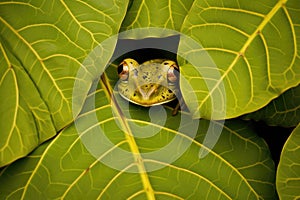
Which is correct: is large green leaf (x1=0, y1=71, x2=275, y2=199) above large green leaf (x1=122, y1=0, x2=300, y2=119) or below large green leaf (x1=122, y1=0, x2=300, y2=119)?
below

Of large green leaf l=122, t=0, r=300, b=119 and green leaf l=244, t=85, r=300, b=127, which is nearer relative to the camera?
large green leaf l=122, t=0, r=300, b=119

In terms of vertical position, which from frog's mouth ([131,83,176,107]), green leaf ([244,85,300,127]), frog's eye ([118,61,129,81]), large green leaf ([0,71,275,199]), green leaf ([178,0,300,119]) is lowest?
large green leaf ([0,71,275,199])

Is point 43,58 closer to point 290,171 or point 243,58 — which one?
point 243,58

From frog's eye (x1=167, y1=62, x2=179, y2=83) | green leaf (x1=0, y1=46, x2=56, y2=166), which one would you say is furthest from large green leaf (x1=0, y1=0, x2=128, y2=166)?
frog's eye (x1=167, y1=62, x2=179, y2=83)

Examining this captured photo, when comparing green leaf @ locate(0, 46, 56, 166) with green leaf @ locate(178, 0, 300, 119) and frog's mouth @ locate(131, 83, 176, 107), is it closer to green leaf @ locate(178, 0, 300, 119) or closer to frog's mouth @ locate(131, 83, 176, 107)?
frog's mouth @ locate(131, 83, 176, 107)

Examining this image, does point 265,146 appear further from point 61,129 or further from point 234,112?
point 61,129

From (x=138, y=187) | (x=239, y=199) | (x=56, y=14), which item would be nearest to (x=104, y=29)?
(x=56, y=14)
